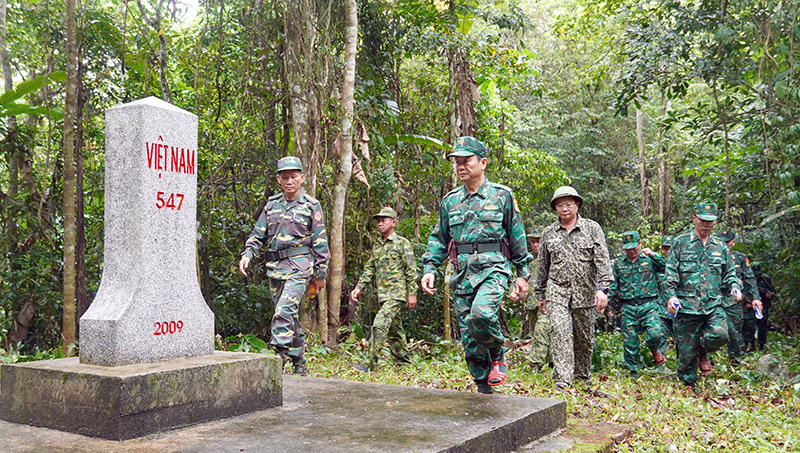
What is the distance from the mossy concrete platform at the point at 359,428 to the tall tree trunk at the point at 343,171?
472cm

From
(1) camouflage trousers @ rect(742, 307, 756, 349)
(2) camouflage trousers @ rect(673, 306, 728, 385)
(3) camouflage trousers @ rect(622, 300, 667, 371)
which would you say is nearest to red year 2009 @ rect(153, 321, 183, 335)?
(2) camouflage trousers @ rect(673, 306, 728, 385)

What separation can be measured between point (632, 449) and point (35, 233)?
9605 mm

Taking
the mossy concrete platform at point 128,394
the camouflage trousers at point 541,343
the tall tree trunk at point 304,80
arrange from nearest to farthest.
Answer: the mossy concrete platform at point 128,394 < the camouflage trousers at point 541,343 < the tall tree trunk at point 304,80

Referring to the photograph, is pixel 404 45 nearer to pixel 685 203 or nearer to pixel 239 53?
pixel 239 53

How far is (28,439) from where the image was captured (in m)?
3.61

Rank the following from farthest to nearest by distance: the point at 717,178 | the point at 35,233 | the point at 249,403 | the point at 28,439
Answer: the point at 717,178 < the point at 35,233 < the point at 249,403 < the point at 28,439

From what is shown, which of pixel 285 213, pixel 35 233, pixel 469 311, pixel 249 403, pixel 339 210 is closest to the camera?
pixel 249 403

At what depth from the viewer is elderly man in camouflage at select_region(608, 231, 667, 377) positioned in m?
9.20

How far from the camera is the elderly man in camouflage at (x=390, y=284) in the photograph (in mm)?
8609

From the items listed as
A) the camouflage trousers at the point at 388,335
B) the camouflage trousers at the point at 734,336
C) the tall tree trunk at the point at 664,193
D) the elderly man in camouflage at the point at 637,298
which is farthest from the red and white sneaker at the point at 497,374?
the tall tree trunk at the point at 664,193

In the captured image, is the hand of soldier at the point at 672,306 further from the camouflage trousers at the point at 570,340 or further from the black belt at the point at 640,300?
the black belt at the point at 640,300

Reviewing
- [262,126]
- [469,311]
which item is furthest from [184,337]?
[262,126]

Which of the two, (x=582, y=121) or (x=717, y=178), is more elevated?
(x=582, y=121)

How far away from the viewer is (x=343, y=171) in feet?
31.5
